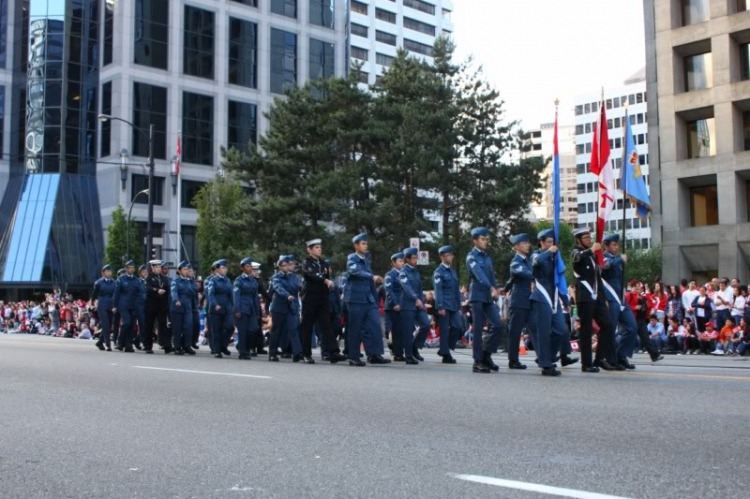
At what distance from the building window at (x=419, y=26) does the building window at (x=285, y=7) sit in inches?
1941

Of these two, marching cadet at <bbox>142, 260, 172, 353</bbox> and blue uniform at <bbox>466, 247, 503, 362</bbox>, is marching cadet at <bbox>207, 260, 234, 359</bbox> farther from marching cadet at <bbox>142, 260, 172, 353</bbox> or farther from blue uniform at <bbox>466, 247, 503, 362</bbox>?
blue uniform at <bbox>466, 247, 503, 362</bbox>

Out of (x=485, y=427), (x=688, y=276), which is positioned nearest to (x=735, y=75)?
(x=688, y=276)

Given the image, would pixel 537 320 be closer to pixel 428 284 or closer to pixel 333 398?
pixel 333 398

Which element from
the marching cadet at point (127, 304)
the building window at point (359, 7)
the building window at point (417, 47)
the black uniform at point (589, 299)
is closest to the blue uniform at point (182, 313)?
the marching cadet at point (127, 304)

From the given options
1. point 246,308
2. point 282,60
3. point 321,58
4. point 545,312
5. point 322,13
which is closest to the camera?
point 545,312

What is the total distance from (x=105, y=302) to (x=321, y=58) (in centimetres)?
5024

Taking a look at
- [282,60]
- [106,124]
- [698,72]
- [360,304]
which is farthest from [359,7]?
[360,304]

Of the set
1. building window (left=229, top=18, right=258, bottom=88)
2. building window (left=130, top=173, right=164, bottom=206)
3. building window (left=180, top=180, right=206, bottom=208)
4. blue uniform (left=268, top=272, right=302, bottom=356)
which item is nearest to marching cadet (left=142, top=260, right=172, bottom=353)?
blue uniform (left=268, top=272, right=302, bottom=356)

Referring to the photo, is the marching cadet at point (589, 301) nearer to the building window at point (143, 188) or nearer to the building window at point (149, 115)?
the building window at point (143, 188)

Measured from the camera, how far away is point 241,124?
2549 inches

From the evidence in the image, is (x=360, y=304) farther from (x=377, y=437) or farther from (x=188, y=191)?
(x=188, y=191)

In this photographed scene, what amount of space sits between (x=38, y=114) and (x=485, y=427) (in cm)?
6054

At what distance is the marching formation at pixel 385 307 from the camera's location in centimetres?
1243

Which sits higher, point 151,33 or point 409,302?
point 151,33
